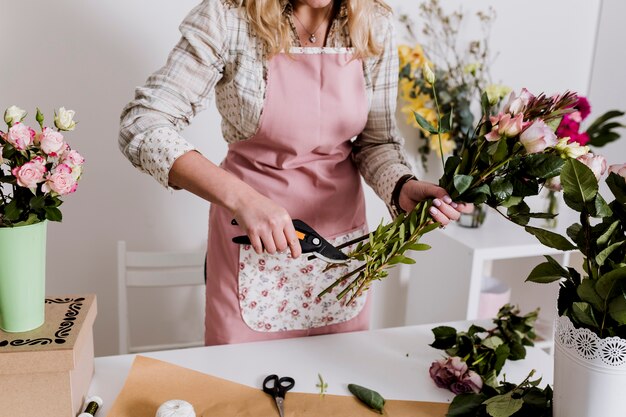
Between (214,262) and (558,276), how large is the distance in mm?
753

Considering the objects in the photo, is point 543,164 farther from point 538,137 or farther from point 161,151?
point 161,151

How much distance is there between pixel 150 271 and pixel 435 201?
1.00m

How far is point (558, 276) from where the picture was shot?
791 mm

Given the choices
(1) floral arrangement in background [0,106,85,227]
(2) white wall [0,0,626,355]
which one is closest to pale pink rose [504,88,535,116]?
(1) floral arrangement in background [0,106,85,227]

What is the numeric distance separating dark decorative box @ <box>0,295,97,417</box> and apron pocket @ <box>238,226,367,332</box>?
41 centimetres

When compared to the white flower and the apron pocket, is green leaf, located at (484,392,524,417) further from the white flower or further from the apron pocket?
the apron pocket

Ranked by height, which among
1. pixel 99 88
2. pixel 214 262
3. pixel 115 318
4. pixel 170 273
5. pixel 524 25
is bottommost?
pixel 115 318

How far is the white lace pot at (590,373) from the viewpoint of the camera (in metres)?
0.73

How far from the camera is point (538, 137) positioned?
0.79 m

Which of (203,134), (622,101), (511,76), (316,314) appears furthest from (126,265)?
(622,101)

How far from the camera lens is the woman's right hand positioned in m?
0.92

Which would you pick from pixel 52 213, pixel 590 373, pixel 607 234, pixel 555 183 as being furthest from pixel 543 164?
pixel 52 213

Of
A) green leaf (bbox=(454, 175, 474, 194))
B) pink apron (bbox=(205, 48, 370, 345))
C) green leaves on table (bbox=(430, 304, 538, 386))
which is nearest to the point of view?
green leaf (bbox=(454, 175, 474, 194))

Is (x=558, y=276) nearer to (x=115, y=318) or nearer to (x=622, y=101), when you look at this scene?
(x=115, y=318)
